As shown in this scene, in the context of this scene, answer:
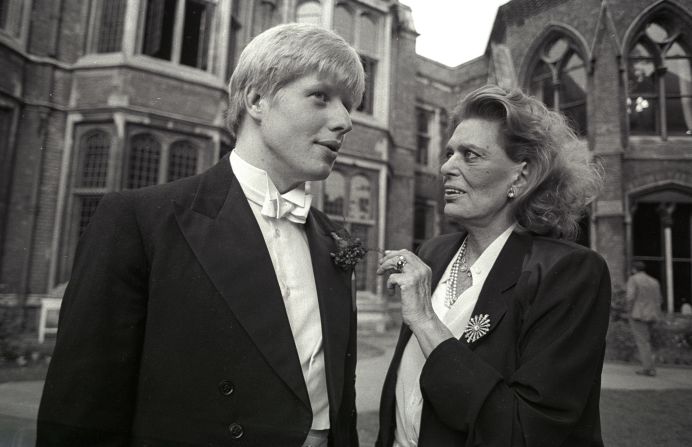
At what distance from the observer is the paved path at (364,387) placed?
10.2 feet

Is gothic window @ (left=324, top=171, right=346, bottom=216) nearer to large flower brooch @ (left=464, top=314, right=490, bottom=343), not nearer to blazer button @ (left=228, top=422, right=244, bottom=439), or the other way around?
large flower brooch @ (left=464, top=314, right=490, bottom=343)

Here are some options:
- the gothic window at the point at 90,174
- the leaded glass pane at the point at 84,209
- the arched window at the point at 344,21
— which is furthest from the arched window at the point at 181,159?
the arched window at the point at 344,21

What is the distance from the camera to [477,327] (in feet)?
5.05

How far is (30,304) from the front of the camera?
630cm

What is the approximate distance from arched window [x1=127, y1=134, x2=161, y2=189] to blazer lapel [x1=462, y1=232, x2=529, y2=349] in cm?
691

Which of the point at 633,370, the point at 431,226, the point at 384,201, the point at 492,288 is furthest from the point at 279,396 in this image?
the point at 431,226

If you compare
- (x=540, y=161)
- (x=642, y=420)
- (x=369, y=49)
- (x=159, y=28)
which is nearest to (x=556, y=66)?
(x=369, y=49)

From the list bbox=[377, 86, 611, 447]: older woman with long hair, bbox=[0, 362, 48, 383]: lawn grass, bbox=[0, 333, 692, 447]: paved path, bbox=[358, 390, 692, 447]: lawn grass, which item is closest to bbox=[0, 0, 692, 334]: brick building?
bbox=[0, 362, 48, 383]: lawn grass

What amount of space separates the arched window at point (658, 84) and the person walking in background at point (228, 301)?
10.5 m

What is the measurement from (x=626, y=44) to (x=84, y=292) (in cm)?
1118

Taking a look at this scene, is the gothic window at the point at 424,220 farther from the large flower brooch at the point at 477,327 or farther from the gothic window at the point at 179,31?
the large flower brooch at the point at 477,327

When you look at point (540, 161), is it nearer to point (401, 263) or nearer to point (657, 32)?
point (401, 263)

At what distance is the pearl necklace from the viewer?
183cm

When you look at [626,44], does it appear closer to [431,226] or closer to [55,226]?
[431,226]
